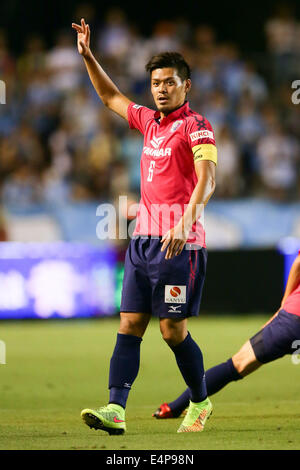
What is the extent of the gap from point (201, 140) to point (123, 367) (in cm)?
145

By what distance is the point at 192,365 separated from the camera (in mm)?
5688

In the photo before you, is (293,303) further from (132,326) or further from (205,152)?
(205,152)

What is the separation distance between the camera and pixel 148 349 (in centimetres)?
1080

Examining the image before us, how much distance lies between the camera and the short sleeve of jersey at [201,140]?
5.45m

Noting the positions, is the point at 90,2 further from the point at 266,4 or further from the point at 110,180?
the point at 110,180

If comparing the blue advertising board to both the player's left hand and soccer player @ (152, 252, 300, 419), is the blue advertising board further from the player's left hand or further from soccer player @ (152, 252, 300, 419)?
the player's left hand

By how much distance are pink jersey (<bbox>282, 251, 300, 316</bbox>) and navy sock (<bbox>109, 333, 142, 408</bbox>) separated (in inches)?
38.5

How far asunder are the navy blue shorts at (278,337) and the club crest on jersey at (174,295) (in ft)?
2.19

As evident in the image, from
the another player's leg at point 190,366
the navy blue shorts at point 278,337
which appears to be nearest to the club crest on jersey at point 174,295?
the another player's leg at point 190,366

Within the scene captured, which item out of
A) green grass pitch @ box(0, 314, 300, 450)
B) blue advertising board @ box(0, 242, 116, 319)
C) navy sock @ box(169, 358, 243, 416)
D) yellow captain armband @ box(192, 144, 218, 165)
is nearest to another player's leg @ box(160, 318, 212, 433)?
green grass pitch @ box(0, 314, 300, 450)

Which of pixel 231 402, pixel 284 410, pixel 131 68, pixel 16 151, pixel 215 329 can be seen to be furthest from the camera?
pixel 131 68

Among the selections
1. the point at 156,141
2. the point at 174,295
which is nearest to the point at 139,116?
the point at 156,141

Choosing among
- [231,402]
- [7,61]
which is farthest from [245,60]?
[231,402]

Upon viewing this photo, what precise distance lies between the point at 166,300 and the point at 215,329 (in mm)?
7337
